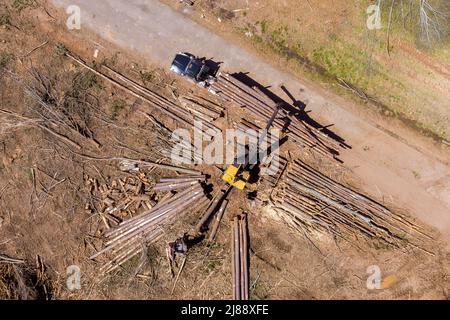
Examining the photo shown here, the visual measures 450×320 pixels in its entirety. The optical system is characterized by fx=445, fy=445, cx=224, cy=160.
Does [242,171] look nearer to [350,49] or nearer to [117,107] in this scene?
[117,107]

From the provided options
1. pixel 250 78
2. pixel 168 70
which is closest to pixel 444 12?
pixel 250 78

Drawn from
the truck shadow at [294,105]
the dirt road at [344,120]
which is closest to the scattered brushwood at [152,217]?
the truck shadow at [294,105]

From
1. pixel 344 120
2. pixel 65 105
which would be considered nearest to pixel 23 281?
pixel 65 105

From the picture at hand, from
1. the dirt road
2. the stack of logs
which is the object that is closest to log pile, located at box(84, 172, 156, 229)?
the stack of logs

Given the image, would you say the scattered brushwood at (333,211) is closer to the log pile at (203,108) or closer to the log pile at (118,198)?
the log pile at (203,108)

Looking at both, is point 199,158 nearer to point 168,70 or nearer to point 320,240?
point 168,70

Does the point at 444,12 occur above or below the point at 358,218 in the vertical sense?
above
